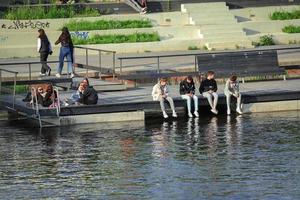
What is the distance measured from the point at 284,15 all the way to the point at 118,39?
7971mm

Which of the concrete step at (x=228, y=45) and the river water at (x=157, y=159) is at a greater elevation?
the concrete step at (x=228, y=45)

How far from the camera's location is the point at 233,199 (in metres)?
19.6

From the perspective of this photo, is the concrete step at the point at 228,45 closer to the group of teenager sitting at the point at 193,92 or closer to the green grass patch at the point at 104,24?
the green grass patch at the point at 104,24

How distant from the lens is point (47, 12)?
1850 inches

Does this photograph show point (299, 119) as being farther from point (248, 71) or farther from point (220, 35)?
point (220, 35)

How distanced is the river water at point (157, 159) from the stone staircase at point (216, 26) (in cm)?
1522

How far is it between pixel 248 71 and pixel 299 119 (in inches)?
228

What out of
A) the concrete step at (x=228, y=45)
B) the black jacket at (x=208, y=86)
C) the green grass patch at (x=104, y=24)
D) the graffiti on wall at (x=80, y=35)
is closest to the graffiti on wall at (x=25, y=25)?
the green grass patch at (x=104, y=24)

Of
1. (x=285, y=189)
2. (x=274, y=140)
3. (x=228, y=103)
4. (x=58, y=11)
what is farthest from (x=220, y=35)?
(x=285, y=189)

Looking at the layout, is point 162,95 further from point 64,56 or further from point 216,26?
point 216,26

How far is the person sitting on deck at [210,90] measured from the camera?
30.4m

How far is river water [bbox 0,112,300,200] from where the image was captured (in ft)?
67.5

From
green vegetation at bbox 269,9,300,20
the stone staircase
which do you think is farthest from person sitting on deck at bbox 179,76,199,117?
green vegetation at bbox 269,9,300,20

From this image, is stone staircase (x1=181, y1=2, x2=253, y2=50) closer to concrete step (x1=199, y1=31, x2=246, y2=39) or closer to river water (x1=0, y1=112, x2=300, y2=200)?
concrete step (x1=199, y1=31, x2=246, y2=39)
